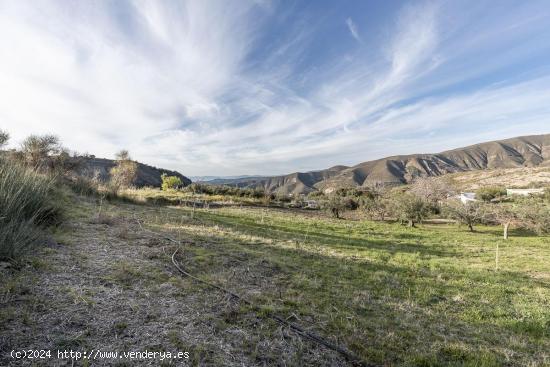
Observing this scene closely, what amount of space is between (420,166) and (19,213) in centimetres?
18277

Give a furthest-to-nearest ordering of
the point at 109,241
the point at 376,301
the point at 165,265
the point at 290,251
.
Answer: the point at 290,251
the point at 109,241
the point at 165,265
the point at 376,301

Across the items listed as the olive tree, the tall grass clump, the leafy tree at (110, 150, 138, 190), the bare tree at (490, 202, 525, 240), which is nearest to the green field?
the tall grass clump

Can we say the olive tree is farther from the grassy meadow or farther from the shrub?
the shrub

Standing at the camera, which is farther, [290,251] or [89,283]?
[290,251]

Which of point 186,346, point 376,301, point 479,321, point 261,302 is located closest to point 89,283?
point 186,346

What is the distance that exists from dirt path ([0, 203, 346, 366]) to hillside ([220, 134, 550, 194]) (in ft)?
441

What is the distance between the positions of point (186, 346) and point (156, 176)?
262 feet

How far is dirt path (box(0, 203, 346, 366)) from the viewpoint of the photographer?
2.78m

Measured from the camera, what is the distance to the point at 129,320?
3322mm

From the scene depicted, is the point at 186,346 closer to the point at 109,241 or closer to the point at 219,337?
the point at 219,337

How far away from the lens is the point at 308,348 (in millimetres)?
3225

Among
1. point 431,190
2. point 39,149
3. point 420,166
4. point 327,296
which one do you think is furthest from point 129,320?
point 420,166

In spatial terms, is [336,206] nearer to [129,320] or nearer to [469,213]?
[469,213]

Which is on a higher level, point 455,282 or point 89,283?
point 89,283
